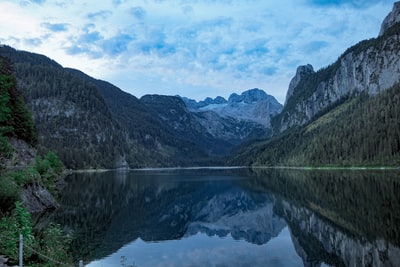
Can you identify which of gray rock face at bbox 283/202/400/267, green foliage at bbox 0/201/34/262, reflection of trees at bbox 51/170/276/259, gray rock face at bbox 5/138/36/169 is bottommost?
reflection of trees at bbox 51/170/276/259

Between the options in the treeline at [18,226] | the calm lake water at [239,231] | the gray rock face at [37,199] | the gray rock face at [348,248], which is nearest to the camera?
the treeline at [18,226]

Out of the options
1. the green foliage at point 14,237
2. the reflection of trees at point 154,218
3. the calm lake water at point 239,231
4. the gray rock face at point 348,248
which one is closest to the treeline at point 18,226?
the green foliage at point 14,237

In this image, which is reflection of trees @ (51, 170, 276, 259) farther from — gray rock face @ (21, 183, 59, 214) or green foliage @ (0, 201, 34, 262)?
green foliage @ (0, 201, 34, 262)

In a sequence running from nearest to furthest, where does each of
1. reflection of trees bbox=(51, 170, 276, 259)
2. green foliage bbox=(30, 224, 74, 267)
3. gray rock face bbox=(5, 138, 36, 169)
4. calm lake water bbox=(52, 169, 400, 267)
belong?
green foliage bbox=(30, 224, 74, 267), calm lake water bbox=(52, 169, 400, 267), reflection of trees bbox=(51, 170, 276, 259), gray rock face bbox=(5, 138, 36, 169)

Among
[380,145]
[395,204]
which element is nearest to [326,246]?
[395,204]

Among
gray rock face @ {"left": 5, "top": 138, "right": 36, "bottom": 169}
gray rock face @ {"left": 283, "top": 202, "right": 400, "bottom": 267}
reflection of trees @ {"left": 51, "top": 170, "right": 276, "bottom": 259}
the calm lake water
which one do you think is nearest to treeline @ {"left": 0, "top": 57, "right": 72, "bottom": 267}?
the calm lake water

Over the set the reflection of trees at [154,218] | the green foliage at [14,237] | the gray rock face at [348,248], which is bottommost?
the reflection of trees at [154,218]

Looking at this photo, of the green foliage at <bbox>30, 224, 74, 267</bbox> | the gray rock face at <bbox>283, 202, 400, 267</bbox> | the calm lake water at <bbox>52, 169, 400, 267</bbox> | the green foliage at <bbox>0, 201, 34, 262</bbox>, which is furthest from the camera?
the calm lake water at <bbox>52, 169, 400, 267</bbox>

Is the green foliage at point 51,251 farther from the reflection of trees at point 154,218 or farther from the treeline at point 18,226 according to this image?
the reflection of trees at point 154,218

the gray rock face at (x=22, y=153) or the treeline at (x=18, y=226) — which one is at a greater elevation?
the gray rock face at (x=22, y=153)

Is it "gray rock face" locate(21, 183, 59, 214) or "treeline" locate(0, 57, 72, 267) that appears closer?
"treeline" locate(0, 57, 72, 267)

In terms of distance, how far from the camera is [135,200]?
83.6 m

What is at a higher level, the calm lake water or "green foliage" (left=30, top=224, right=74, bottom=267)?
"green foliage" (left=30, top=224, right=74, bottom=267)

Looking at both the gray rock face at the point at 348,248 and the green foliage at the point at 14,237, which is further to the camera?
the gray rock face at the point at 348,248
